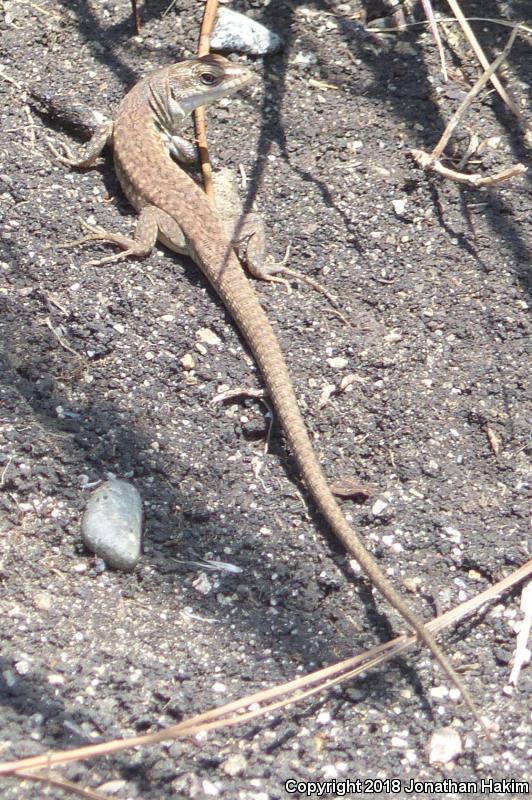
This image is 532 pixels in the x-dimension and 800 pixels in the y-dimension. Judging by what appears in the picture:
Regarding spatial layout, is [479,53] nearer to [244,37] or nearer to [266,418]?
[244,37]

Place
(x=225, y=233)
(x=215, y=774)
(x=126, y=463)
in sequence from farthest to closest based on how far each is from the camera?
(x=225, y=233)
(x=126, y=463)
(x=215, y=774)

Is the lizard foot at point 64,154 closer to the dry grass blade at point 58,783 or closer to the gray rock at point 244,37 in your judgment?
the gray rock at point 244,37

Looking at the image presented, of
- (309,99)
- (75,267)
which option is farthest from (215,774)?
(309,99)

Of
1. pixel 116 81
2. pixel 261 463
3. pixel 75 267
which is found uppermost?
pixel 116 81

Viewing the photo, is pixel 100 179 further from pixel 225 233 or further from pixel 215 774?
pixel 215 774

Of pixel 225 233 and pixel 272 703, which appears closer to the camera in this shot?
pixel 272 703

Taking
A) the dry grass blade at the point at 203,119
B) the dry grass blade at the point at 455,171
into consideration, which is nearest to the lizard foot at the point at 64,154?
the dry grass blade at the point at 203,119

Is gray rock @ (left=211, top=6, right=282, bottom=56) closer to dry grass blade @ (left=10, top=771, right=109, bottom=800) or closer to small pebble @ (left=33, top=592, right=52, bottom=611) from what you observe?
small pebble @ (left=33, top=592, right=52, bottom=611)
